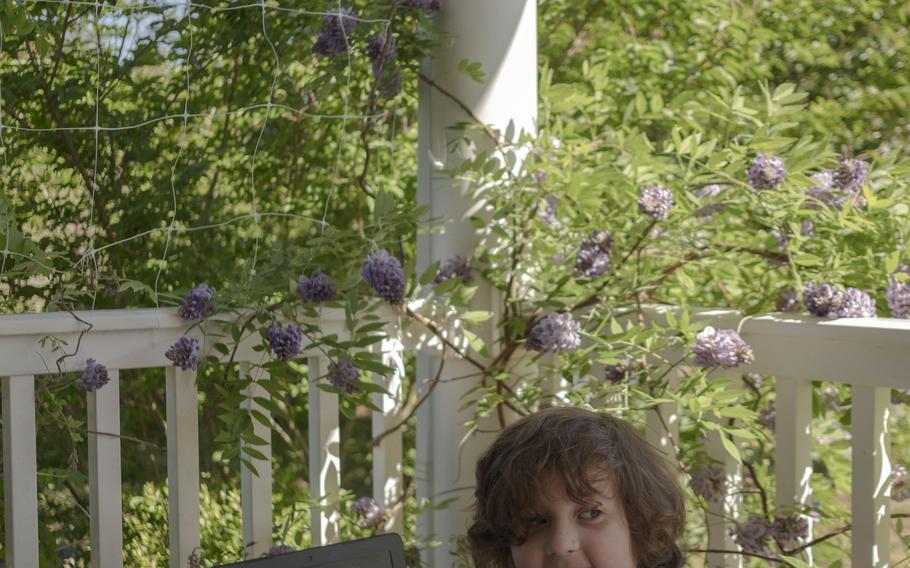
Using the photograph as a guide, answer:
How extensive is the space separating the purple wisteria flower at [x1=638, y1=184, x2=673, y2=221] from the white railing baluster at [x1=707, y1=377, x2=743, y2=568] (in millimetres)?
322

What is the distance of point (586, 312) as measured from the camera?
2.05 metres

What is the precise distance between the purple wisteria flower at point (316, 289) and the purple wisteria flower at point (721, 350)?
611 millimetres

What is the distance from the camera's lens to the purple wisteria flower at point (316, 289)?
173cm

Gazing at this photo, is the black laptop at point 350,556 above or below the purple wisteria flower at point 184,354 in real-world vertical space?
below

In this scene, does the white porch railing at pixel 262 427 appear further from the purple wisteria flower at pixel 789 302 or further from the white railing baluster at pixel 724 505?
the purple wisteria flower at pixel 789 302

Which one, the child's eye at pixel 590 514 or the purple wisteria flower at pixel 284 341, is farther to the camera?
the purple wisteria flower at pixel 284 341

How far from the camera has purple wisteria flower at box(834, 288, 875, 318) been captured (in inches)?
67.9

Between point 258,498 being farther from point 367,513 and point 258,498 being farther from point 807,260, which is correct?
point 807,260

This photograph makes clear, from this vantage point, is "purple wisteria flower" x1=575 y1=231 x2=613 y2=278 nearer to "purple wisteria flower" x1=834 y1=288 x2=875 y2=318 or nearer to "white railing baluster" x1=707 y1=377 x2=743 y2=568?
"white railing baluster" x1=707 y1=377 x2=743 y2=568

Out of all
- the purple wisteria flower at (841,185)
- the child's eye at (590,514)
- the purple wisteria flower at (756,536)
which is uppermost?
the purple wisteria flower at (841,185)

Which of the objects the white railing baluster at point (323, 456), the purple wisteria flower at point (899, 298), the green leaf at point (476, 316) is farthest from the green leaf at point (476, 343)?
the purple wisteria flower at point (899, 298)

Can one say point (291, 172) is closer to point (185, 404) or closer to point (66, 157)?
point (66, 157)

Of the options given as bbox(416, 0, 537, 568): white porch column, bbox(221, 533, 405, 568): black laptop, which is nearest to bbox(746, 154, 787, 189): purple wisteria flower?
bbox(416, 0, 537, 568): white porch column

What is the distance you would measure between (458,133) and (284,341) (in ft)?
2.07
